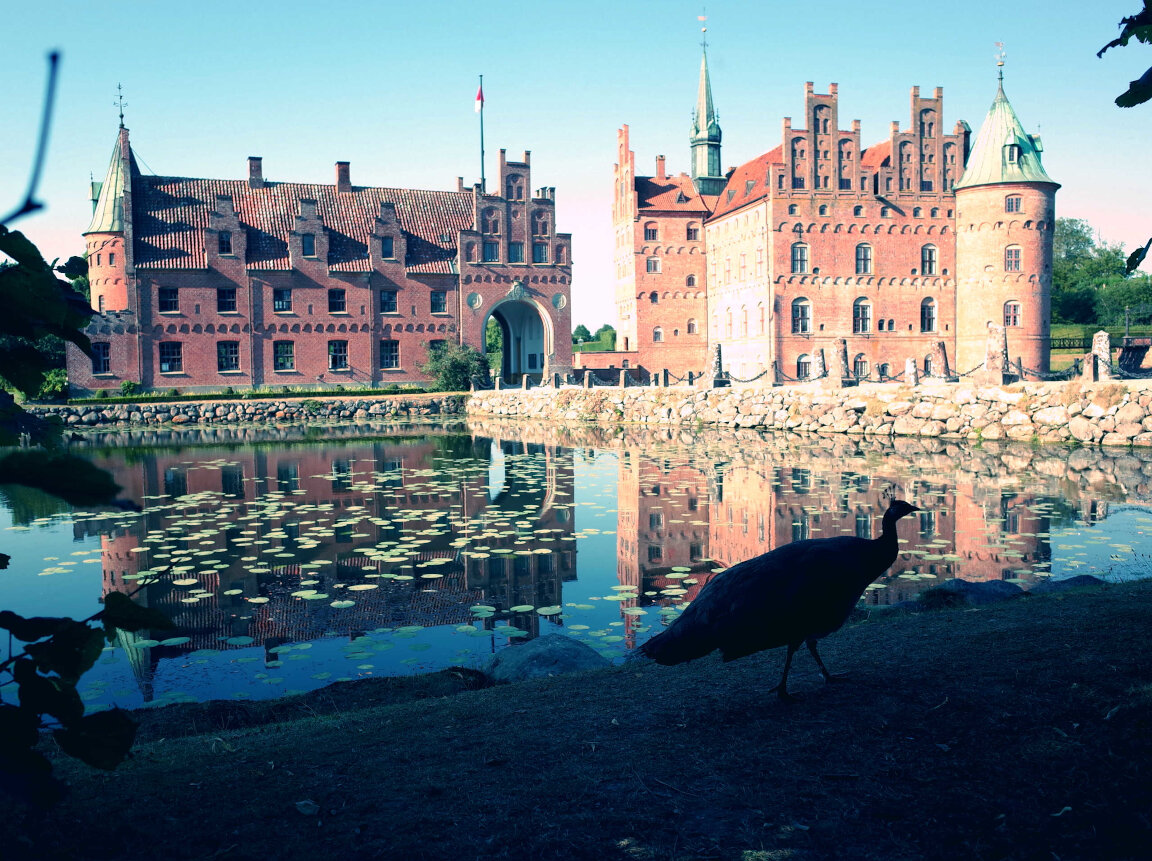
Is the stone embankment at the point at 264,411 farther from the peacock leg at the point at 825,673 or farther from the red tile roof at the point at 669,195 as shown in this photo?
the peacock leg at the point at 825,673

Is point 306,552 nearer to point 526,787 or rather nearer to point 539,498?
point 539,498

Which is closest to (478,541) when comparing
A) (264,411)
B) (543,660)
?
(543,660)

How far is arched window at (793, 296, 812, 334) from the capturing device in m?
43.8

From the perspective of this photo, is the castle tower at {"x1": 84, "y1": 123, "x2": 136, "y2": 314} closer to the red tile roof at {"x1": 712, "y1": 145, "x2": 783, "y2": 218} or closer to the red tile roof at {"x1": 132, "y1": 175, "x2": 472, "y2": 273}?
the red tile roof at {"x1": 132, "y1": 175, "x2": 472, "y2": 273}

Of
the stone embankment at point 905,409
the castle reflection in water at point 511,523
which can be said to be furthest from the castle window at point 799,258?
the castle reflection in water at point 511,523

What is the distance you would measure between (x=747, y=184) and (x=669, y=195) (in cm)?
580

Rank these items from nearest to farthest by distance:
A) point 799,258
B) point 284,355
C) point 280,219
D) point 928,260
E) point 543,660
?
point 543,660, point 284,355, point 280,219, point 799,258, point 928,260

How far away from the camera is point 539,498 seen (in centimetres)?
1506

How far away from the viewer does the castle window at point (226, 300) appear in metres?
41.4

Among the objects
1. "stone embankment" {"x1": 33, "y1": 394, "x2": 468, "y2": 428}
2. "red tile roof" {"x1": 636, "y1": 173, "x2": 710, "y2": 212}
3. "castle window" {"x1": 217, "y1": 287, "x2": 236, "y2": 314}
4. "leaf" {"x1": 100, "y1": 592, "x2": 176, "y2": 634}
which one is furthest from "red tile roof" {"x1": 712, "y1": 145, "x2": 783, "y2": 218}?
"leaf" {"x1": 100, "y1": 592, "x2": 176, "y2": 634}

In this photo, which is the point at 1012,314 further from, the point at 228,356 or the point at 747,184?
the point at 228,356

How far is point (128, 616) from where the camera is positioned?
7.11 ft

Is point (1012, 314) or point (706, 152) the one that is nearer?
point (1012, 314)

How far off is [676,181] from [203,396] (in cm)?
3015
